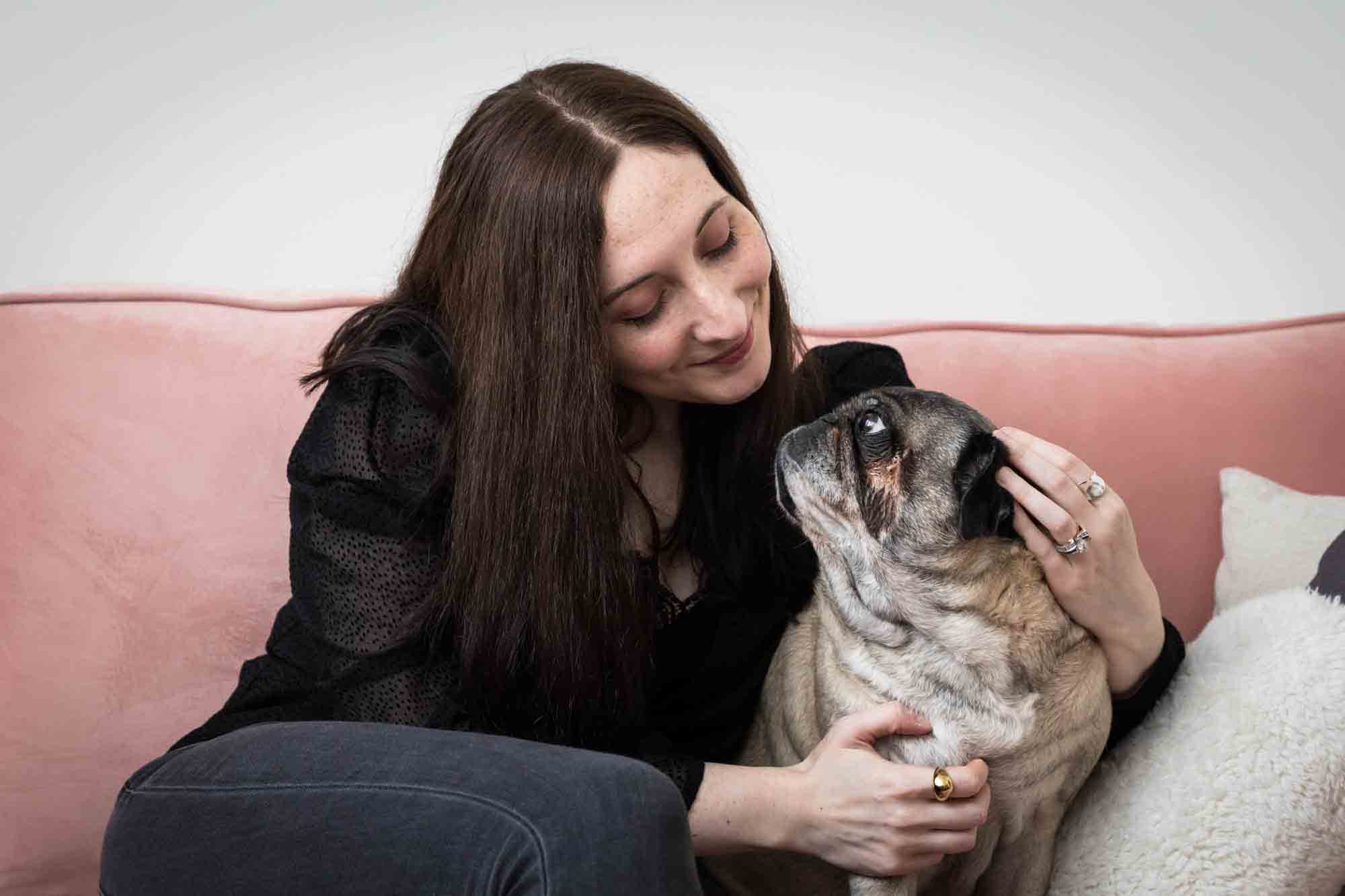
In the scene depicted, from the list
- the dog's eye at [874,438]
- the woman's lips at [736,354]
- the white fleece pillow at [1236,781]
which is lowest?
the white fleece pillow at [1236,781]

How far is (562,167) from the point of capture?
139 cm

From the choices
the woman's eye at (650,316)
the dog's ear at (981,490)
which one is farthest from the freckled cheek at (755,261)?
the dog's ear at (981,490)

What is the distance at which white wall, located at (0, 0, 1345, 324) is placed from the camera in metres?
2.23

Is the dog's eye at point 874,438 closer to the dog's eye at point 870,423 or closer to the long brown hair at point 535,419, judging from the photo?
the dog's eye at point 870,423

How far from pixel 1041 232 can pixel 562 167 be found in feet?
4.77

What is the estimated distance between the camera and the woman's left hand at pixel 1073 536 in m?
1.35

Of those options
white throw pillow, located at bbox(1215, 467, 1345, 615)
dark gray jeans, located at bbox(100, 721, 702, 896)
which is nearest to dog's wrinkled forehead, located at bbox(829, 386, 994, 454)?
dark gray jeans, located at bbox(100, 721, 702, 896)

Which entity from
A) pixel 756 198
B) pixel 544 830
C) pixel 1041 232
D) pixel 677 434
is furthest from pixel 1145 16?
pixel 544 830

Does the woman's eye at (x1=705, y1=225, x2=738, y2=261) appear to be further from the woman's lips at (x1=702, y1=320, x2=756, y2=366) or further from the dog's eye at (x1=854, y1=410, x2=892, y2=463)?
the dog's eye at (x1=854, y1=410, x2=892, y2=463)

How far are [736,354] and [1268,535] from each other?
922 millimetres

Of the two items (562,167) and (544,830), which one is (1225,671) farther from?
(562,167)

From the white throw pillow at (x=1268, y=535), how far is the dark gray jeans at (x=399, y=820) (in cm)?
110

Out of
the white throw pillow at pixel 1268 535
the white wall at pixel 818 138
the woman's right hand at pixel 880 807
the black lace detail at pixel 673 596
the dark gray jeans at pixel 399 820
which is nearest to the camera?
the dark gray jeans at pixel 399 820

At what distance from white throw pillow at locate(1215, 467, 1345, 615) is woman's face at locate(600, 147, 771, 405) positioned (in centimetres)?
86
